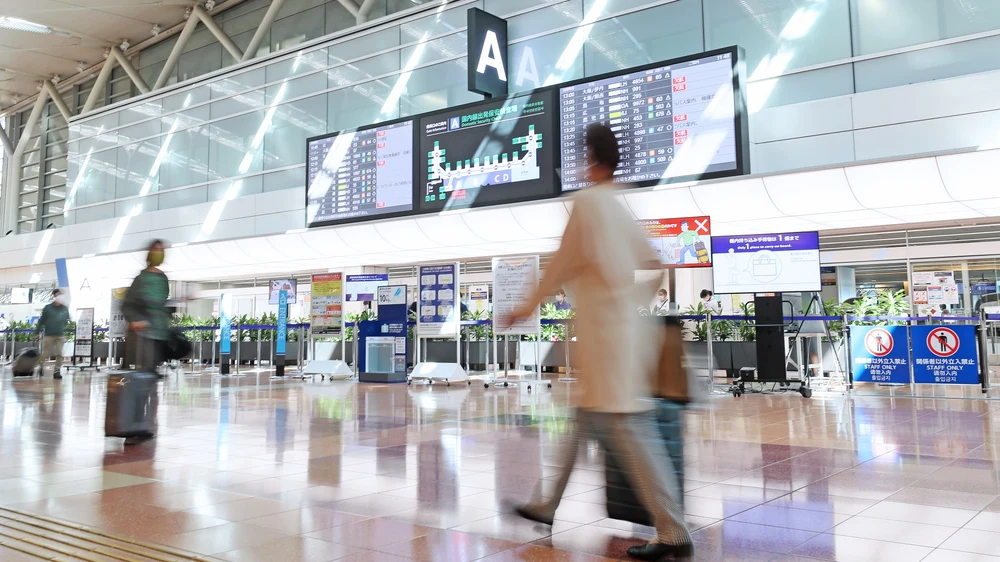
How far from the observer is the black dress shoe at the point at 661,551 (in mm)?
2654

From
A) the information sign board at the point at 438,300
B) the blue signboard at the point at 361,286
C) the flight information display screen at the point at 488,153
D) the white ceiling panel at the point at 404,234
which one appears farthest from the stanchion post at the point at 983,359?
the white ceiling panel at the point at 404,234

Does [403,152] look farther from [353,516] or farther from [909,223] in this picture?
[353,516]

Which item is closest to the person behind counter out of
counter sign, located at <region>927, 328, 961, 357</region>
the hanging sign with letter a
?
the hanging sign with letter a

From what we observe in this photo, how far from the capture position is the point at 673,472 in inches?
115

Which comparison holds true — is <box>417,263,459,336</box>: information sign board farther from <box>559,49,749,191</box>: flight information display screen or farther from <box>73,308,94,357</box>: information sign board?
<box>73,308,94,357</box>: information sign board

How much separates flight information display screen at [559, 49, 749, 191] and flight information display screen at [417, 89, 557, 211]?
48 centimetres

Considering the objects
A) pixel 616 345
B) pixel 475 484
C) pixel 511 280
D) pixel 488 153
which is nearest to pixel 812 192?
pixel 511 280

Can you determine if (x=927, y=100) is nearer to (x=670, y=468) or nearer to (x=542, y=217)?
(x=542, y=217)

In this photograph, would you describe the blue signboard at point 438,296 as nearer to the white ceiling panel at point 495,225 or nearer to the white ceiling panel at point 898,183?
the white ceiling panel at point 495,225

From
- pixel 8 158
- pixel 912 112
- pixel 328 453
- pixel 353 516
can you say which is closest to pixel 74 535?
pixel 353 516

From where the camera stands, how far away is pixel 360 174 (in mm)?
16062

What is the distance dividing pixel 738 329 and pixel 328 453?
34.0 ft

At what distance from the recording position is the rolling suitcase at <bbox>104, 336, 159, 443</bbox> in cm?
579

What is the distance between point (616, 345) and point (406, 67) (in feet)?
52.9
